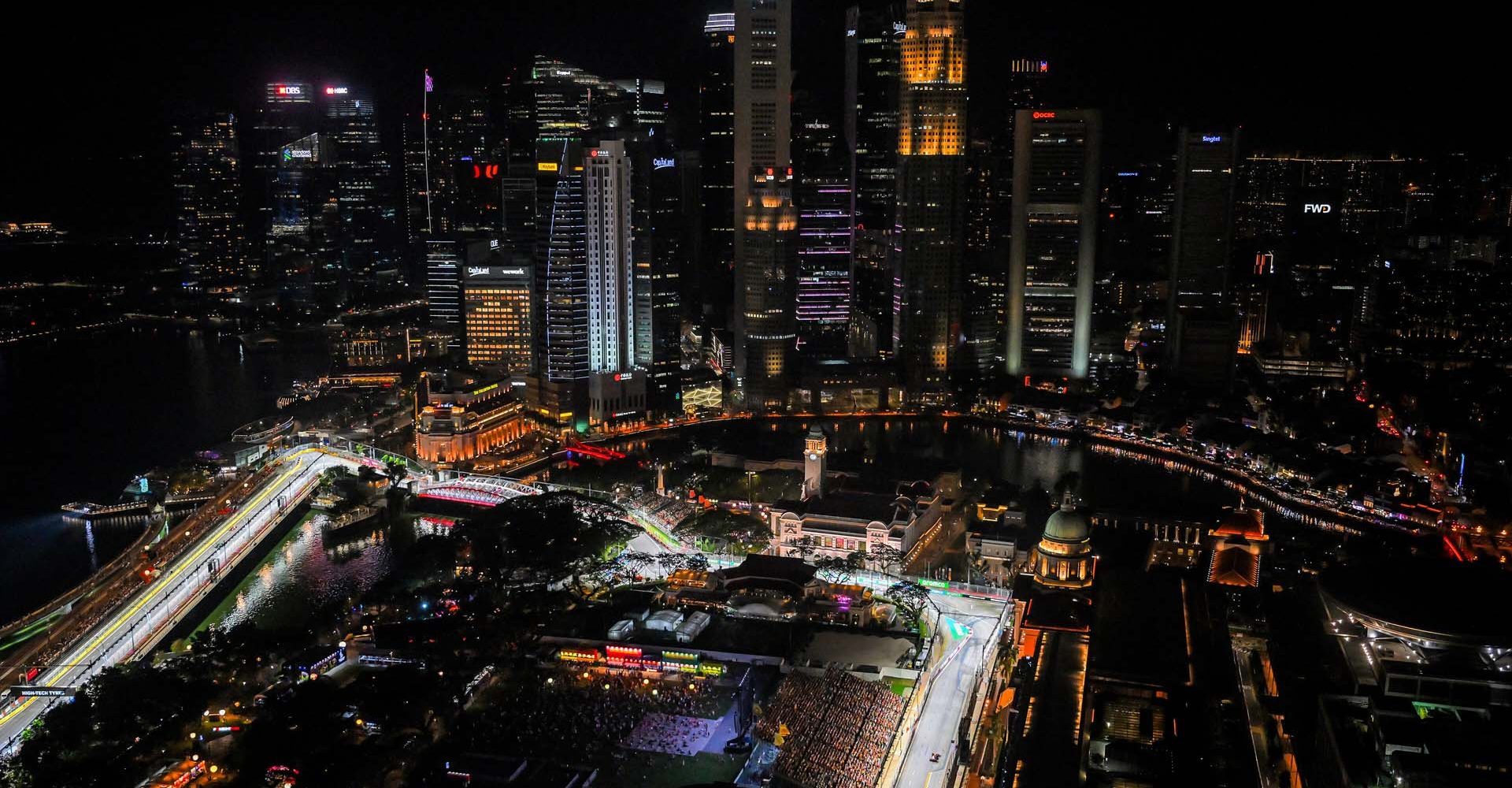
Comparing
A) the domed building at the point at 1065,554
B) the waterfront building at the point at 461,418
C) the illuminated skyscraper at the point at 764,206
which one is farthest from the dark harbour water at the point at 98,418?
the domed building at the point at 1065,554

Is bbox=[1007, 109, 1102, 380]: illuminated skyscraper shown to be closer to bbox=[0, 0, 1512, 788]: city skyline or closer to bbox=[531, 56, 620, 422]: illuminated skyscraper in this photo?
bbox=[0, 0, 1512, 788]: city skyline

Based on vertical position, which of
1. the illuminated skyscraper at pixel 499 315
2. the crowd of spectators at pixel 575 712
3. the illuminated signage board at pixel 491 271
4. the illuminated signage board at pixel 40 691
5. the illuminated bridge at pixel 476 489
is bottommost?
the crowd of spectators at pixel 575 712

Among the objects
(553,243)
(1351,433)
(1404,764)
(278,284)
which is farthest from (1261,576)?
(278,284)

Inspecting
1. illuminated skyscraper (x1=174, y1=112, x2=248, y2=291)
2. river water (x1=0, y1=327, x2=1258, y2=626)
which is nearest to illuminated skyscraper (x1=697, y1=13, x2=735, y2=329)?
river water (x1=0, y1=327, x2=1258, y2=626)

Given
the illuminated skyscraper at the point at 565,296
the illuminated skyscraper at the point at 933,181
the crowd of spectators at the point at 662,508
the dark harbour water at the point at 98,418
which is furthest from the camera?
the illuminated skyscraper at the point at 933,181

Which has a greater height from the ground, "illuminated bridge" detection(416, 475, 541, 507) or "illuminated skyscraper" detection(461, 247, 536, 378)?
"illuminated skyscraper" detection(461, 247, 536, 378)

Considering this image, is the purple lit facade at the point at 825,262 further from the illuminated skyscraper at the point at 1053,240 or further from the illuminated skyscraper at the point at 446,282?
the illuminated skyscraper at the point at 446,282
